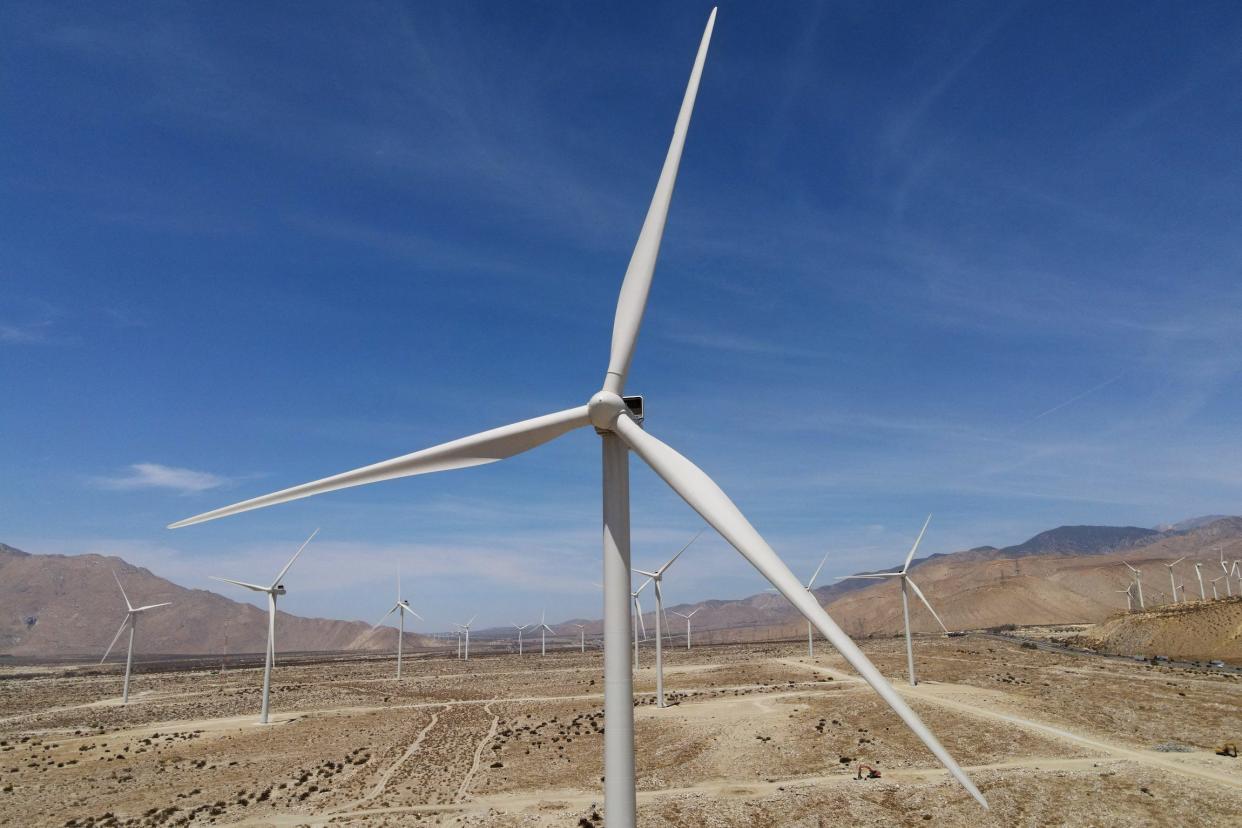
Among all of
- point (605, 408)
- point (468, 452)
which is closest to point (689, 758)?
point (468, 452)

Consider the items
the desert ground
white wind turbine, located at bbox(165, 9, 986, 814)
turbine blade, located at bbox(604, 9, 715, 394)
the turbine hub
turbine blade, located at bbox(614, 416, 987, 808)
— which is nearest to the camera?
turbine blade, located at bbox(614, 416, 987, 808)

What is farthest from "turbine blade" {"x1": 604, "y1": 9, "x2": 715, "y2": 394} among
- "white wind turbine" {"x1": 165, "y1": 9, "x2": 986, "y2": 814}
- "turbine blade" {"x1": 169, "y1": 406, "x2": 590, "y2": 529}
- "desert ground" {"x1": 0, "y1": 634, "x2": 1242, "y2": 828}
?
"desert ground" {"x1": 0, "y1": 634, "x2": 1242, "y2": 828}

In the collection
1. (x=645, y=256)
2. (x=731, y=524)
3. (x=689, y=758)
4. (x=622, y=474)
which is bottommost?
(x=689, y=758)

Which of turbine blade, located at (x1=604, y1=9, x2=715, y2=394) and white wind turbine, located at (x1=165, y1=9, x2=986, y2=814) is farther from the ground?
turbine blade, located at (x1=604, y1=9, x2=715, y2=394)

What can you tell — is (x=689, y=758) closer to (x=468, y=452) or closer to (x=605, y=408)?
(x=468, y=452)

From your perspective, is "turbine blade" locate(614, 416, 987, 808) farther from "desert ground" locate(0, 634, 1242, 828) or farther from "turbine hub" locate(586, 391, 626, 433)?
"desert ground" locate(0, 634, 1242, 828)

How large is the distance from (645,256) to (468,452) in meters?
6.55

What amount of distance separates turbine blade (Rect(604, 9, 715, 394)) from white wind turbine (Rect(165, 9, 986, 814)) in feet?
0.08

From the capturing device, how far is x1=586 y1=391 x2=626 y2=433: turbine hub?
14.8m

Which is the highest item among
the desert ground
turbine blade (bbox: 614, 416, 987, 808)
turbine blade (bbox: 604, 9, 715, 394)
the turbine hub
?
turbine blade (bbox: 604, 9, 715, 394)

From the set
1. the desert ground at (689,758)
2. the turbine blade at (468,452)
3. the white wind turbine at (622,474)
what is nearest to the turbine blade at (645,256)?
the white wind turbine at (622,474)

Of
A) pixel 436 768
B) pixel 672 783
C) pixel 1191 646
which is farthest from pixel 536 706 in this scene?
pixel 1191 646

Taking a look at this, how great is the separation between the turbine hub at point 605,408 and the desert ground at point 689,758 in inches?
732

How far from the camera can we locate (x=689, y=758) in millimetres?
35906
